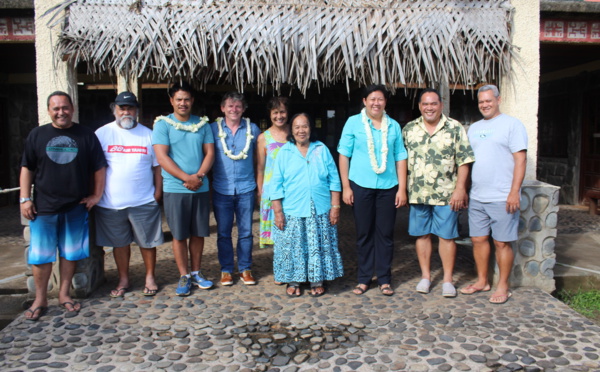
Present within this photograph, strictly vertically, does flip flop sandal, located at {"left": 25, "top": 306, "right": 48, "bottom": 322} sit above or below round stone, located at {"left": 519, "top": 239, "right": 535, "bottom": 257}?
below

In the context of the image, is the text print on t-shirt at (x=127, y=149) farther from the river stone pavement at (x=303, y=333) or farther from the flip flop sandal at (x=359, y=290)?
the flip flop sandal at (x=359, y=290)

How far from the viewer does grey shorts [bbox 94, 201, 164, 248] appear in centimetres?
377

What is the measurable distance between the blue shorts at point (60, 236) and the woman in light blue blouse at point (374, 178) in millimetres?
2122

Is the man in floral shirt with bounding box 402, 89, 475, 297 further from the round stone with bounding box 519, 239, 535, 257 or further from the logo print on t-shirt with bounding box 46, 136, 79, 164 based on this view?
the logo print on t-shirt with bounding box 46, 136, 79, 164

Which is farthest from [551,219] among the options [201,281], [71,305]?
[71,305]

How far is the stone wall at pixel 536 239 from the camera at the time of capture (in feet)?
13.0

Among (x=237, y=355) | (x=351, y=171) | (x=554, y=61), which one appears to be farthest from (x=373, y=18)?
(x=554, y=61)

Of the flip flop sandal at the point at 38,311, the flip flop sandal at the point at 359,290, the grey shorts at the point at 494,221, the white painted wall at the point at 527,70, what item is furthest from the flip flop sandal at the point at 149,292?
the white painted wall at the point at 527,70

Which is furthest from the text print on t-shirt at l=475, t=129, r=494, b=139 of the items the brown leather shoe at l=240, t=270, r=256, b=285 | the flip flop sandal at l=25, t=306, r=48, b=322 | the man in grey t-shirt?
the flip flop sandal at l=25, t=306, r=48, b=322

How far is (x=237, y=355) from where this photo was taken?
2.83 m

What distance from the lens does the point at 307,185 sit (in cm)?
375

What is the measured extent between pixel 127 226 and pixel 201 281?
78 cm

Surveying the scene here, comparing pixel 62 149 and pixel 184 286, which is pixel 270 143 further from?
pixel 62 149

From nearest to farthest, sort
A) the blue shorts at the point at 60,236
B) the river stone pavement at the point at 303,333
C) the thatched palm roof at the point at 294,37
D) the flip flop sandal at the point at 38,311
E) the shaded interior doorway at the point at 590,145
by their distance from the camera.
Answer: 1. the river stone pavement at the point at 303,333
2. the flip flop sandal at the point at 38,311
3. the blue shorts at the point at 60,236
4. the thatched palm roof at the point at 294,37
5. the shaded interior doorway at the point at 590,145
